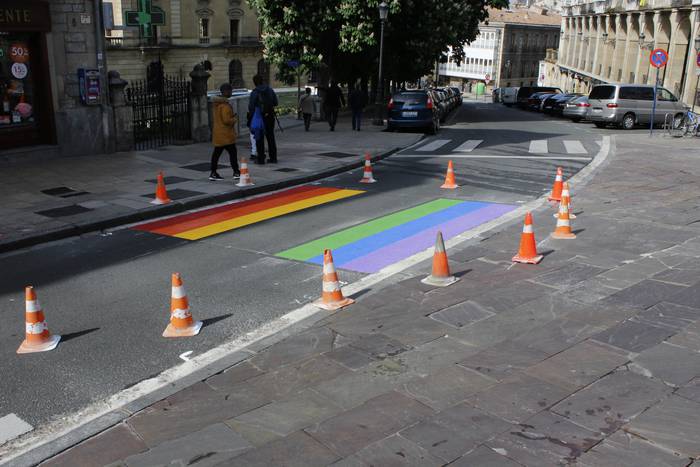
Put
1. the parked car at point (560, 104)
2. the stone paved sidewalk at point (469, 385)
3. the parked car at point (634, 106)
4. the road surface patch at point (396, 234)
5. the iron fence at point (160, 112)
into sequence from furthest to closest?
1. the parked car at point (560, 104)
2. the parked car at point (634, 106)
3. the iron fence at point (160, 112)
4. the road surface patch at point (396, 234)
5. the stone paved sidewalk at point (469, 385)

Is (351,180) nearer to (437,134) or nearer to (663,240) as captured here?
(663,240)

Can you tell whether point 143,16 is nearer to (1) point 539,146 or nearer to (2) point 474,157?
(2) point 474,157

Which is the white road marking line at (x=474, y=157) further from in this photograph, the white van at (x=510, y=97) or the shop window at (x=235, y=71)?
the shop window at (x=235, y=71)

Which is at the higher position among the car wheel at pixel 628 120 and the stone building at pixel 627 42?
the stone building at pixel 627 42

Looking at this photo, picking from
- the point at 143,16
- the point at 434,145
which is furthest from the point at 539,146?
the point at 143,16

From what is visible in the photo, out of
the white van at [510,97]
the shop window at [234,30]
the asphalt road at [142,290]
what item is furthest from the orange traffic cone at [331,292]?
the shop window at [234,30]

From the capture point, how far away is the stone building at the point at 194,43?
65625mm

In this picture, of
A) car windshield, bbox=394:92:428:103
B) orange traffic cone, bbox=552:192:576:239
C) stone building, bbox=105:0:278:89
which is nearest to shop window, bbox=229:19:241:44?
stone building, bbox=105:0:278:89

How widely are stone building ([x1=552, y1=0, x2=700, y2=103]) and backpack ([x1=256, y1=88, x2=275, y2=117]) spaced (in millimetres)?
31597

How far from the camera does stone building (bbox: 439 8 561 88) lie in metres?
110

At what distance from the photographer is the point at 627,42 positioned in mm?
54531

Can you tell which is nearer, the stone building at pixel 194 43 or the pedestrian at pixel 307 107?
the pedestrian at pixel 307 107

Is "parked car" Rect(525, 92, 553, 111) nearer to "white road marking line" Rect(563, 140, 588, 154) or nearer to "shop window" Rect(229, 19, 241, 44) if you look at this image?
"white road marking line" Rect(563, 140, 588, 154)

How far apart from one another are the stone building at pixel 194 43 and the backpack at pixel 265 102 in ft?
167
